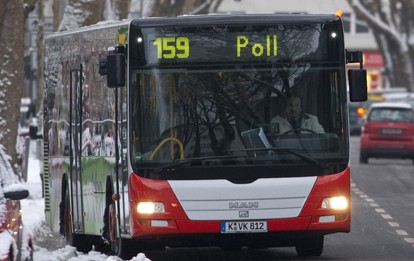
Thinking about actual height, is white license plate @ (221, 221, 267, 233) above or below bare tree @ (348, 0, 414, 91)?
below

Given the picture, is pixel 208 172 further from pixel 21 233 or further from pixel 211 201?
pixel 21 233

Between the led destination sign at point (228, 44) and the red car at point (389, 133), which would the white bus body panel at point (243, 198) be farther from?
the red car at point (389, 133)

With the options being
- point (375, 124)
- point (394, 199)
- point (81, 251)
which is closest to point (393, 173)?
point (375, 124)

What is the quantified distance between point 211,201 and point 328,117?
56.6 inches

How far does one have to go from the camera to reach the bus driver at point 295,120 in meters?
15.5

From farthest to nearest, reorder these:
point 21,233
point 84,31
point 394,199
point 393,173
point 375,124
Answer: point 375,124 → point 393,173 → point 394,199 → point 84,31 → point 21,233

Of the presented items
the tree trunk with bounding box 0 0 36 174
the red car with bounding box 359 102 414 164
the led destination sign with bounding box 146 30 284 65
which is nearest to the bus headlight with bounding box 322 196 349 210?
the led destination sign with bounding box 146 30 284 65

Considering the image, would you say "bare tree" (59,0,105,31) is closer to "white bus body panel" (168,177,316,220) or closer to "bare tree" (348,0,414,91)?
"white bus body panel" (168,177,316,220)

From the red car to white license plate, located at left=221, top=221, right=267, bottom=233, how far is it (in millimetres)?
27104

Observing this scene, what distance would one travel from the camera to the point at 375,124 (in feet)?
140

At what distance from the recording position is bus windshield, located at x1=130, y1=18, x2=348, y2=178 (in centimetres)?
1538

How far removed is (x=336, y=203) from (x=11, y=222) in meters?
3.94

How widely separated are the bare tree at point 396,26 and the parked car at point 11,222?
55.4 m

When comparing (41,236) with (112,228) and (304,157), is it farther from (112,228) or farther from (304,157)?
A: (304,157)
